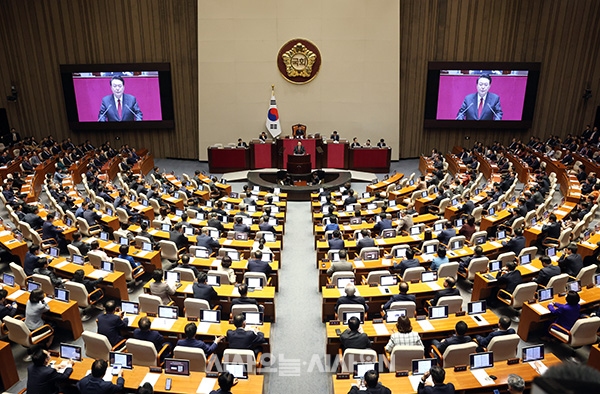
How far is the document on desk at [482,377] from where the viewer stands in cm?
607

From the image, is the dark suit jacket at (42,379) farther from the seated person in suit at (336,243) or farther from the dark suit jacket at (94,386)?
the seated person in suit at (336,243)

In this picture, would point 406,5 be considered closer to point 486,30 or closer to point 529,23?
point 486,30

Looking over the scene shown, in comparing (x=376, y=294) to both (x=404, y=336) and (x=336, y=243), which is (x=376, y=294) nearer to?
(x=404, y=336)

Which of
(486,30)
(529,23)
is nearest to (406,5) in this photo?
(486,30)

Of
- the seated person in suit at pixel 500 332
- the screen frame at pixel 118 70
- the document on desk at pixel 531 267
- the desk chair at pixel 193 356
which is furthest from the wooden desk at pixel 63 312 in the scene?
the screen frame at pixel 118 70

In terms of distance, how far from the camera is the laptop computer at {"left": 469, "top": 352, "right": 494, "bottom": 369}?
248 inches

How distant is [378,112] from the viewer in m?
23.0

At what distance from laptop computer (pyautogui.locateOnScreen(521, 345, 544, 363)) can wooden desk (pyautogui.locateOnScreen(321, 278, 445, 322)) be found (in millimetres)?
2362

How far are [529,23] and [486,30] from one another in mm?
2079

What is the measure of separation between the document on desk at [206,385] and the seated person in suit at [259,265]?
11.6 feet

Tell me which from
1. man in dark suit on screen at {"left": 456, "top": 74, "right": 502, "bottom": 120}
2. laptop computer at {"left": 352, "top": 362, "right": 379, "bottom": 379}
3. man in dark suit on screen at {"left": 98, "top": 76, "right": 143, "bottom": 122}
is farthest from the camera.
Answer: man in dark suit on screen at {"left": 98, "top": 76, "right": 143, "bottom": 122}

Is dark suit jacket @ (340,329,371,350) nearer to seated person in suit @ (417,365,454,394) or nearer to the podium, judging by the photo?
seated person in suit @ (417,365,454,394)

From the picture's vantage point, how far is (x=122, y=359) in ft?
21.2

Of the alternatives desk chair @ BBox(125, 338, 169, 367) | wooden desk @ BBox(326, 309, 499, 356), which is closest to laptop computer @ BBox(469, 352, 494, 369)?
wooden desk @ BBox(326, 309, 499, 356)
